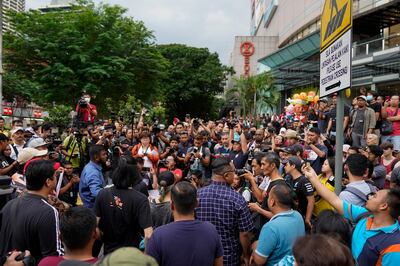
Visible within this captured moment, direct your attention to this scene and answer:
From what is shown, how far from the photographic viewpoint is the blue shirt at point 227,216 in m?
3.54

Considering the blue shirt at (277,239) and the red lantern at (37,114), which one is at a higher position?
the red lantern at (37,114)

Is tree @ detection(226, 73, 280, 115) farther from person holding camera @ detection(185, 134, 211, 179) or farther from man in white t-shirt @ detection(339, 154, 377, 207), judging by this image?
man in white t-shirt @ detection(339, 154, 377, 207)

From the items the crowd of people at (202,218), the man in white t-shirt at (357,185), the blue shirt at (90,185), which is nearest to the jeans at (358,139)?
the crowd of people at (202,218)

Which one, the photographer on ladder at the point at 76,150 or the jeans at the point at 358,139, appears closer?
the photographer on ladder at the point at 76,150

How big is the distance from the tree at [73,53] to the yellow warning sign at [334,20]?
14305 millimetres

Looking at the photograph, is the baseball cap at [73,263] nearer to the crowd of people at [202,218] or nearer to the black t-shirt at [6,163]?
the crowd of people at [202,218]

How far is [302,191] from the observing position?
438 cm

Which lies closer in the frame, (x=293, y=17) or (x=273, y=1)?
(x=293, y=17)

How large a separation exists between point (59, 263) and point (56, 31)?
17.2 meters

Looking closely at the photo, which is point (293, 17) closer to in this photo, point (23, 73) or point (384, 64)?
point (384, 64)

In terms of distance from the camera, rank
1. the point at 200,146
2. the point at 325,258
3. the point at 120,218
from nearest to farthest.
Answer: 1. the point at 325,258
2. the point at 120,218
3. the point at 200,146

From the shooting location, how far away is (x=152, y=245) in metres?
2.77

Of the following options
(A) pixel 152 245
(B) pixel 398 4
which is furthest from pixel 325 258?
(B) pixel 398 4

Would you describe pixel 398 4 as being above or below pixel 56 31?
above
